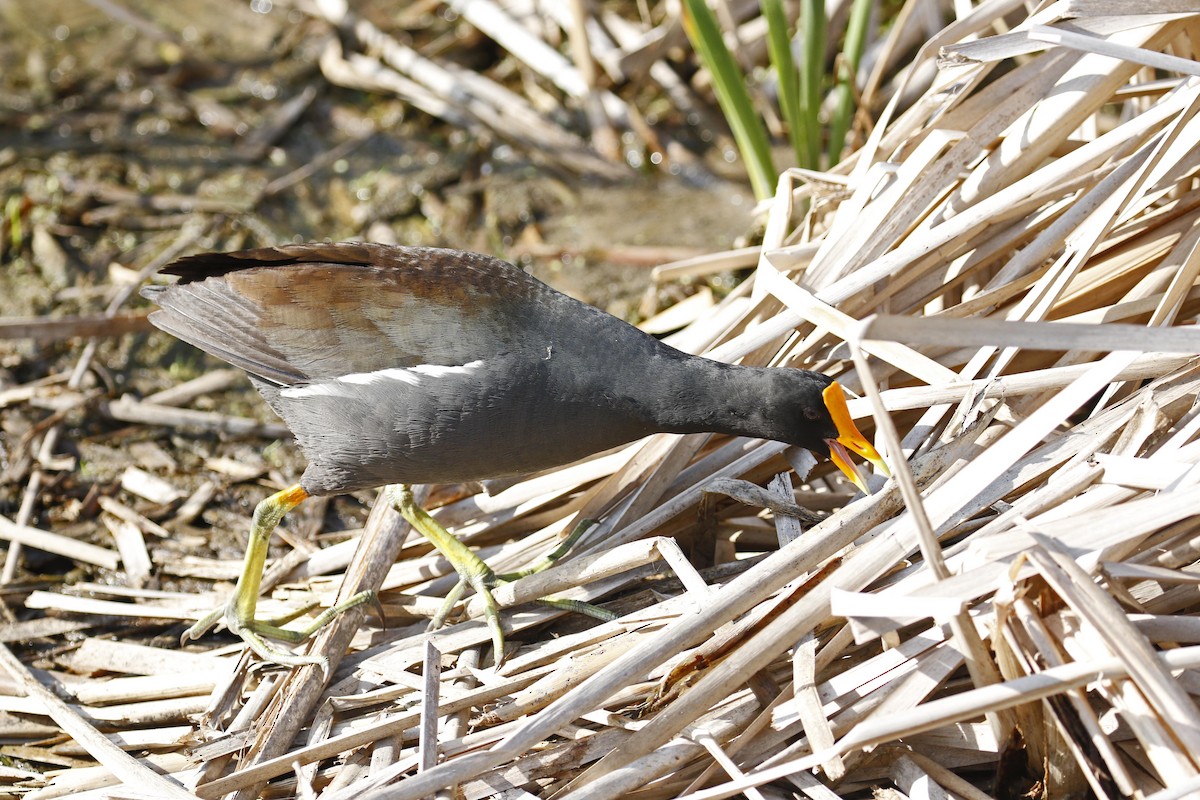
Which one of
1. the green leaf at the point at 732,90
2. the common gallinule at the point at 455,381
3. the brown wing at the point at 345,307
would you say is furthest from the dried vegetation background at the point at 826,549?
the brown wing at the point at 345,307

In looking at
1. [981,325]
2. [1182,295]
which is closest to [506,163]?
[1182,295]

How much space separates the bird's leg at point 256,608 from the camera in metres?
2.95

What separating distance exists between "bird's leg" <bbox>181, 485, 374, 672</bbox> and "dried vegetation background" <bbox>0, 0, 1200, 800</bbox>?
72 mm

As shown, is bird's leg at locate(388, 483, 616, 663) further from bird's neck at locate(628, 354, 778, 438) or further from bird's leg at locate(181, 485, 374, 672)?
bird's neck at locate(628, 354, 778, 438)

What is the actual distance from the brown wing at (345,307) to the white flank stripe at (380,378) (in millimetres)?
17

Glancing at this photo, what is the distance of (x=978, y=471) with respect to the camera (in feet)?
8.48

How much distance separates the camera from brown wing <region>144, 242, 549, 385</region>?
2.88 m

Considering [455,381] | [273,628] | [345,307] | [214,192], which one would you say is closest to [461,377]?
[455,381]

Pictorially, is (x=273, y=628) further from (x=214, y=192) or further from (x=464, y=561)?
(x=214, y=192)

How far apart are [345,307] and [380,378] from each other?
222 mm

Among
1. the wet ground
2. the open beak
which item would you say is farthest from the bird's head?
the wet ground

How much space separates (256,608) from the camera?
318 centimetres

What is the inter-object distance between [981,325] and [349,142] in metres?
3.92

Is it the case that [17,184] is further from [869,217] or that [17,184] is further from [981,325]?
[981,325]
